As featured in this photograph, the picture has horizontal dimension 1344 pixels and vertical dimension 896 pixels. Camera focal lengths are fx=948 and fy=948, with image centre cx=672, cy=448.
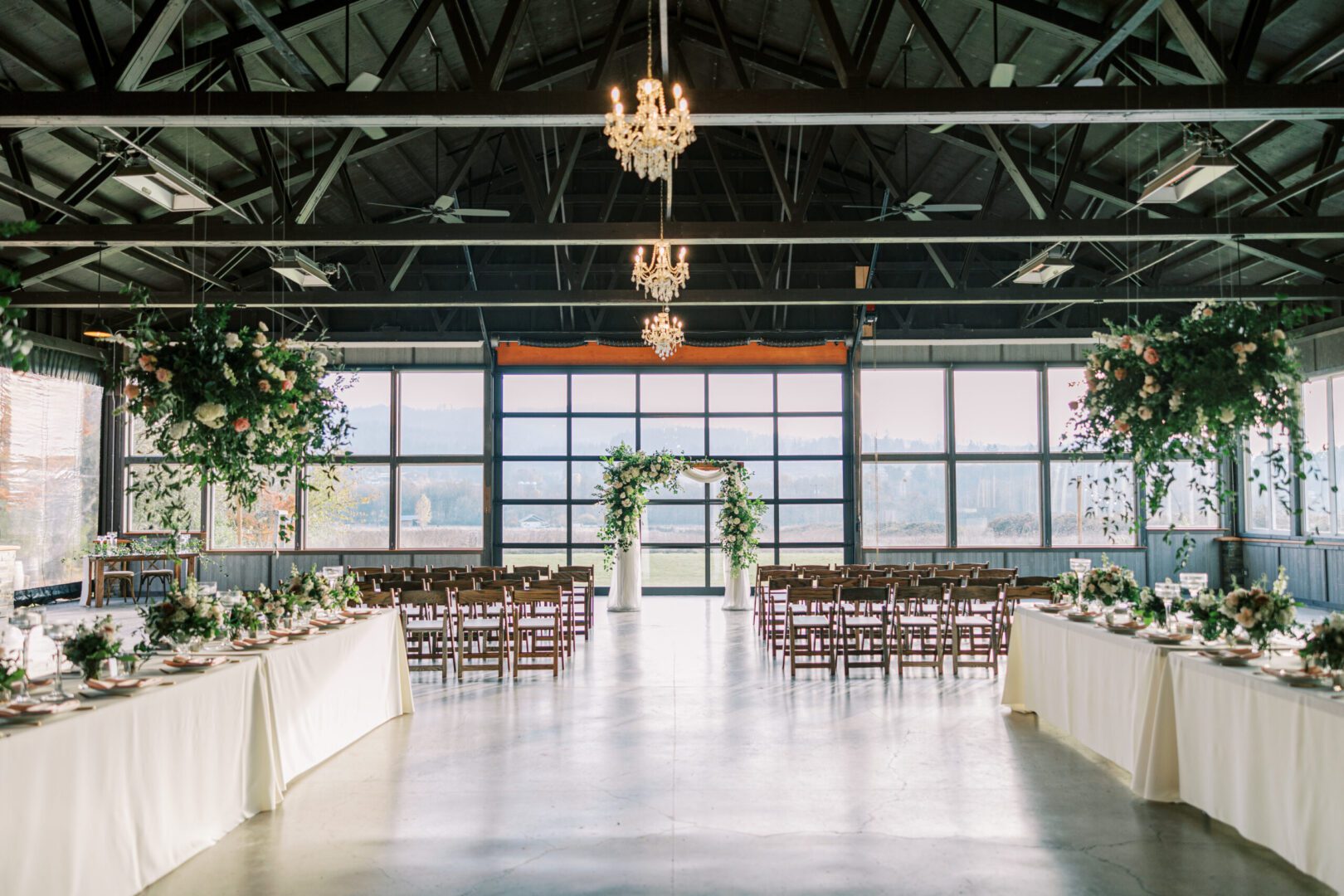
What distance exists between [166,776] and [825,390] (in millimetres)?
14026

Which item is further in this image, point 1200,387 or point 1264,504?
point 1264,504

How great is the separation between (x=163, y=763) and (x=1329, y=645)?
4.79m

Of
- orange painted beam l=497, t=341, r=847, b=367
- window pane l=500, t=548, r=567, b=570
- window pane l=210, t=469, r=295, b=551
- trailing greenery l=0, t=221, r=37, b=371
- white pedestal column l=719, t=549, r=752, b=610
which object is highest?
orange painted beam l=497, t=341, r=847, b=367

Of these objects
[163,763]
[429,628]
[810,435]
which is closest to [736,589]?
[810,435]

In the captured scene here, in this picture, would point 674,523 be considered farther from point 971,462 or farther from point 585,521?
point 971,462

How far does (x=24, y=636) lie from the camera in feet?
13.4

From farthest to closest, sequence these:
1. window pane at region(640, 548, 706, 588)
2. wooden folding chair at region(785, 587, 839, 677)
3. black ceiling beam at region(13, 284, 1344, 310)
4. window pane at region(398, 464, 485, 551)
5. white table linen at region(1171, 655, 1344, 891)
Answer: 1. window pane at region(398, 464, 485, 551)
2. window pane at region(640, 548, 706, 588)
3. black ceiling beam at region(13, 284, 1344, 310)
4. wooden folding chair at region(785, 587, 839, 677)
5. white table linen at region(1171, 655, 1344, 891)

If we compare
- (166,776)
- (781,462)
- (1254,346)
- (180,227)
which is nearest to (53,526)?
(180,227)

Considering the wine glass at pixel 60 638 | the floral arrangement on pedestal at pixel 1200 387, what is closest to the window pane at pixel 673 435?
the floral arrangement on pedestal at pixel 1200 387

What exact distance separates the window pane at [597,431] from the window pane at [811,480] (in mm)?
2801

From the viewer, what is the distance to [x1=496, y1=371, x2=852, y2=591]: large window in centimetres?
1664

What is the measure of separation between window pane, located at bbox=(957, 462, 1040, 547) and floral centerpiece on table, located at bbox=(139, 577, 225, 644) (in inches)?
549

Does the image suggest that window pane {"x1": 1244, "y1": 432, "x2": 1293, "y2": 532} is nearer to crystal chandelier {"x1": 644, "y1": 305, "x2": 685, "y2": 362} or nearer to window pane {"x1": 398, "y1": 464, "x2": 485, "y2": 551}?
crystal chandelier {"x1": 644, "y1": 305, "x2": 685, "y2": 362}

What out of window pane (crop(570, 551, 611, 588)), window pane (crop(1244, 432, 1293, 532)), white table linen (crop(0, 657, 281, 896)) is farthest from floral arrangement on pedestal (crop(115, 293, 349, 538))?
window pane (crop(1244, 432, 1293, 532))
